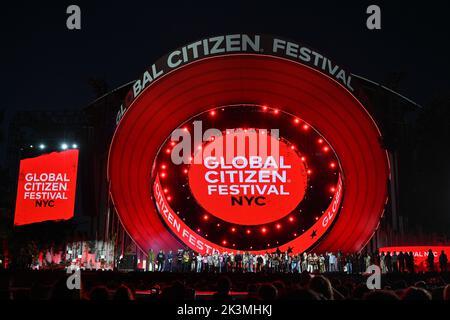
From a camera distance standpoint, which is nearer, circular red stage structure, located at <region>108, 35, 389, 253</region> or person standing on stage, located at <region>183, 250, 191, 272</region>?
circular red stage structure, located at <region>108, 35, 389, 253</region>

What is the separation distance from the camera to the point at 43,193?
75.3 ft

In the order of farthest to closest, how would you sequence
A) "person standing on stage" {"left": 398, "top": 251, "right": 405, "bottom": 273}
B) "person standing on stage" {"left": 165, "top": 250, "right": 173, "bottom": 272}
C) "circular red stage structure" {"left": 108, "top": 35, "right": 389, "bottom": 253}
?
"person standing on stage" {"left": 165, "top": 250, "right": 173, "bottom": 272} < "circular red stage structure" {"left": 108, "top": 35, "right": 389, "bottom": 253} < "person standing on stage" {"left": 398, "top": 251, "right": 405, "bottom": 273}

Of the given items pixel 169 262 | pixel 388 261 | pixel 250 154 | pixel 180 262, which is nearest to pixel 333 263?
pixel 388 261

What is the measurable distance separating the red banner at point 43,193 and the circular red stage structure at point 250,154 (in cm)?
363

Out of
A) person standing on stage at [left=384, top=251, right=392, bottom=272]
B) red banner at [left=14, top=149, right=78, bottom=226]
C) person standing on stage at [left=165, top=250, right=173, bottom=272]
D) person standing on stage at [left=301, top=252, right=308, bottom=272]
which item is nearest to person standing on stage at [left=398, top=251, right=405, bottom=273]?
person standing on stage at [left=384, top=251, right=392, bottom=272]

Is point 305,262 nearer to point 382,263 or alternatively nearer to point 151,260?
point 382,263

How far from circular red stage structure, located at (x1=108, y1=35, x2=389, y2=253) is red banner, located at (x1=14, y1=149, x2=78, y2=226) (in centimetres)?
363

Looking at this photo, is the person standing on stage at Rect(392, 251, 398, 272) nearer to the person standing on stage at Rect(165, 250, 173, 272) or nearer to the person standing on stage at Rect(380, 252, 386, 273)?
the person standing on stage at Rect(380, 252, 386, 273)

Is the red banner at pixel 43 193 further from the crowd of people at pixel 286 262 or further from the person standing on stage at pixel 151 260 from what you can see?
the crowd of people at pixel 286 262

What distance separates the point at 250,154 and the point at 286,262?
19.5 feet

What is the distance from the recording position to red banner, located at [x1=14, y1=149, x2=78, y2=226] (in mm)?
22828

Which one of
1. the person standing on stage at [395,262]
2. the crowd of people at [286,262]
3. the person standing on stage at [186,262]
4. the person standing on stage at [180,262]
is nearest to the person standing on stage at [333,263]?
the crowd of people at [286,262]
